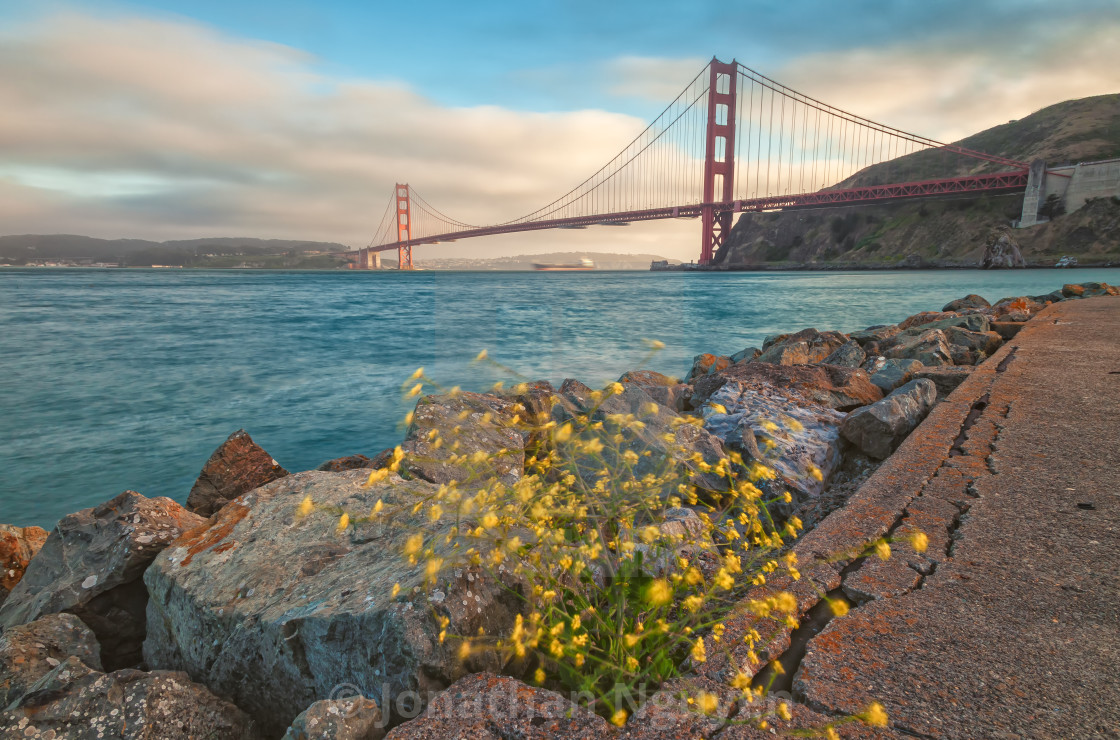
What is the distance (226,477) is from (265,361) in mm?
11437

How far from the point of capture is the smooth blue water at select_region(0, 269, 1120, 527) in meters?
6.80

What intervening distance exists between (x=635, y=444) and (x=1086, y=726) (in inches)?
88.5

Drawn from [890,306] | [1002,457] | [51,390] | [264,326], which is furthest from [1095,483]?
[890,306]

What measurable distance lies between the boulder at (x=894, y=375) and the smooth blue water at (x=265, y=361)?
18.2ft

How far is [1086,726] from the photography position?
116cm

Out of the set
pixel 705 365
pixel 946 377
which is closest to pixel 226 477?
pixel 946 377

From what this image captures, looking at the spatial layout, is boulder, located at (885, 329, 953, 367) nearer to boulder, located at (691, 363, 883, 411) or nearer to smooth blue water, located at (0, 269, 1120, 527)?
boulder, located at (691, 363, 883, 411)

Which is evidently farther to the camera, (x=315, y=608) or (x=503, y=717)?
(x=315, y=608)

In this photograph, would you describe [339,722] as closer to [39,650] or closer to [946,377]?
[39,650]

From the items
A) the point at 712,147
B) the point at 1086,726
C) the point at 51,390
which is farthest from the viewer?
the point at 712,147

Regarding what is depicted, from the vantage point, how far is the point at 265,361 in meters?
13.8

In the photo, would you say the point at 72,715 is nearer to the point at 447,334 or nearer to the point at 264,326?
the point at 447,334

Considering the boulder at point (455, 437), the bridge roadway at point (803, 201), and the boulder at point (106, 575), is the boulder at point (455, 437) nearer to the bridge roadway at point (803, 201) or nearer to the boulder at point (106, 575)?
the boulder at point (106, 575)

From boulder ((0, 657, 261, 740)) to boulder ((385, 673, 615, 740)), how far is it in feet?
2.84
